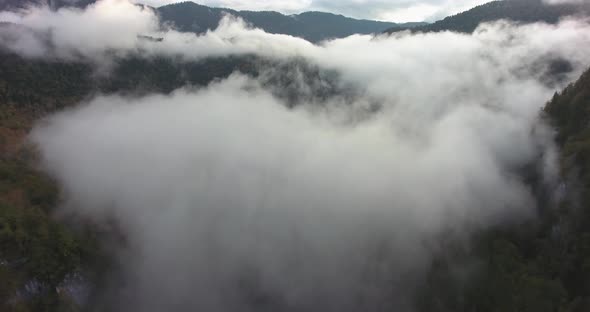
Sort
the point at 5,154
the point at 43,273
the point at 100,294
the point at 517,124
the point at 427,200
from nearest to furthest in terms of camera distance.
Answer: the point at 43,273 < the point at 100,294 < the point at 517,124 < the point at 427,200 < the point at 5,154

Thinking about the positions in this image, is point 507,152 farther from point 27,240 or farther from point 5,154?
point 5,154

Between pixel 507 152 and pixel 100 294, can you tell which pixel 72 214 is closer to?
pixel 100 294

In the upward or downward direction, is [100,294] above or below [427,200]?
below

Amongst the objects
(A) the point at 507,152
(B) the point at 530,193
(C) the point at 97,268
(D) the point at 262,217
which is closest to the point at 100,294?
(C) the point at 97,268

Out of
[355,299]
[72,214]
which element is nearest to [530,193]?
[355,299]

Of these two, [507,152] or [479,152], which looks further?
[479,152]

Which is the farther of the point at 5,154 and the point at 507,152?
the point at 5,154

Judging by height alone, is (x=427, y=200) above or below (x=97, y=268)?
above

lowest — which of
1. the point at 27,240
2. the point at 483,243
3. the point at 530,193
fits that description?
the point at 27,240

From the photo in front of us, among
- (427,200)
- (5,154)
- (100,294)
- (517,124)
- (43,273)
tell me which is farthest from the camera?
(5,154)
